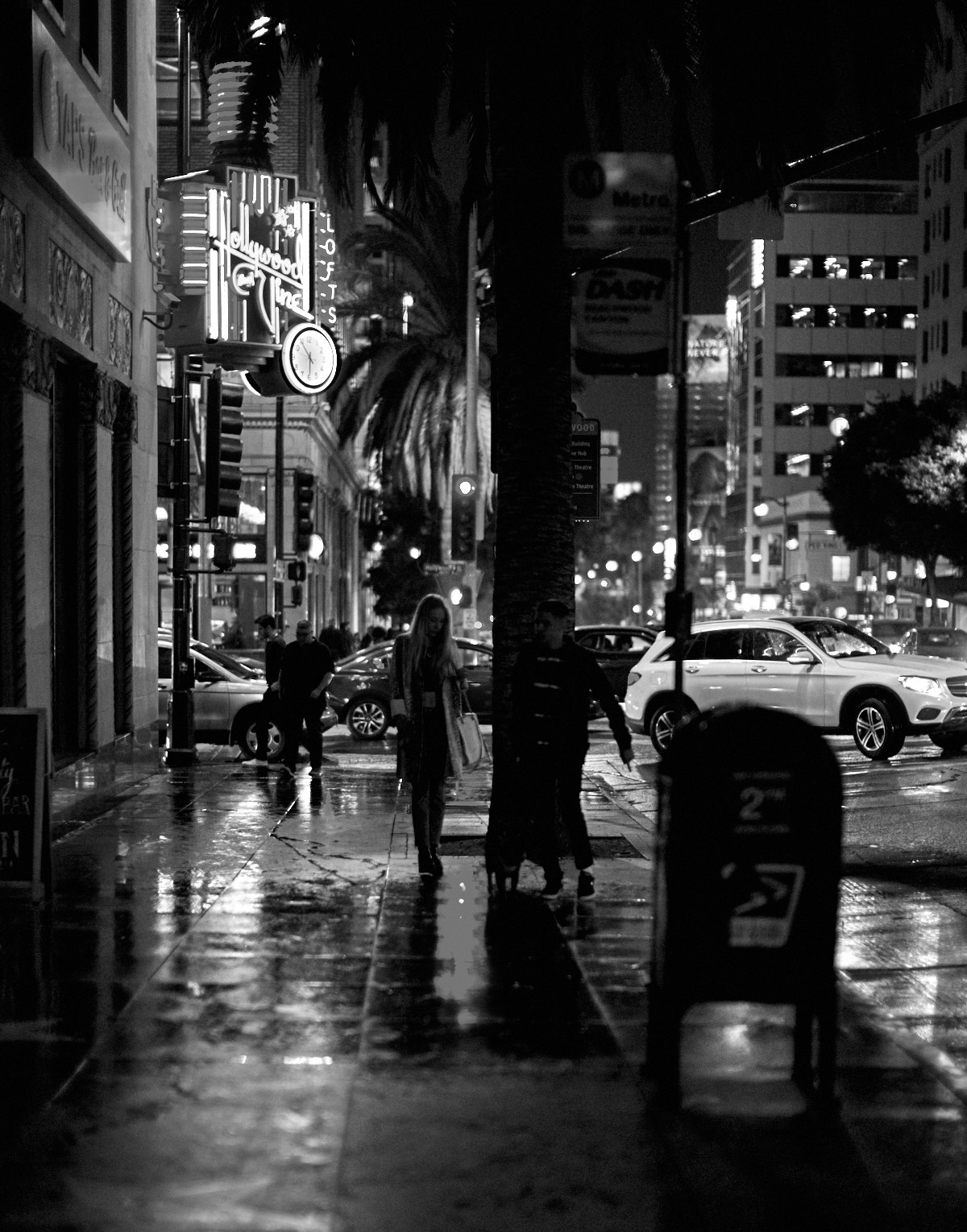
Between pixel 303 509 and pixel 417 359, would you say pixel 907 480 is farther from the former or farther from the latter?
pixel 303 509

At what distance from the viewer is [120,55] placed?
62.7 ft

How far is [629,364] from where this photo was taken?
343 inches

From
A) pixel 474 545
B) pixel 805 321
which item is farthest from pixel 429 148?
pixel 805 321

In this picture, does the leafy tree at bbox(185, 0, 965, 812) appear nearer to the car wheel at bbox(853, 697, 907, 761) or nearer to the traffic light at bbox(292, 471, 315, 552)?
the car wheel at bbox(853, 697, 907, 761)

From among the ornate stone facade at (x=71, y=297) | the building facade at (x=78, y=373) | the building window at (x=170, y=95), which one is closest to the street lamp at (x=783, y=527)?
the building window at (x=170, y=95)

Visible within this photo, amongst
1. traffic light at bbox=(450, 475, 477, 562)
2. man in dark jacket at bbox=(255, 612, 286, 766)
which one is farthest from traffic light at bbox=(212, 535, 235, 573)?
traffic light at bbox=(450, 475, 477, 562)

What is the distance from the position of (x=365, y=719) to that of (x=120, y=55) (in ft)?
36.3

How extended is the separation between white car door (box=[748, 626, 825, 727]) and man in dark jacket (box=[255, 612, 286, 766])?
644 cm

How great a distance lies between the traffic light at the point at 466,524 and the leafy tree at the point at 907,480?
30957mm

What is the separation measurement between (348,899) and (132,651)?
33.4ft

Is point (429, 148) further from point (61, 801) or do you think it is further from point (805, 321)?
point (805, 321)

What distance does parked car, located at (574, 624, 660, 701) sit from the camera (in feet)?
95.3

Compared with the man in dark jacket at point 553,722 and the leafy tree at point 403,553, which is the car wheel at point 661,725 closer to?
the man in dark jacket at point 553,722

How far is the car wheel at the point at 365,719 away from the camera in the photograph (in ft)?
85.0
